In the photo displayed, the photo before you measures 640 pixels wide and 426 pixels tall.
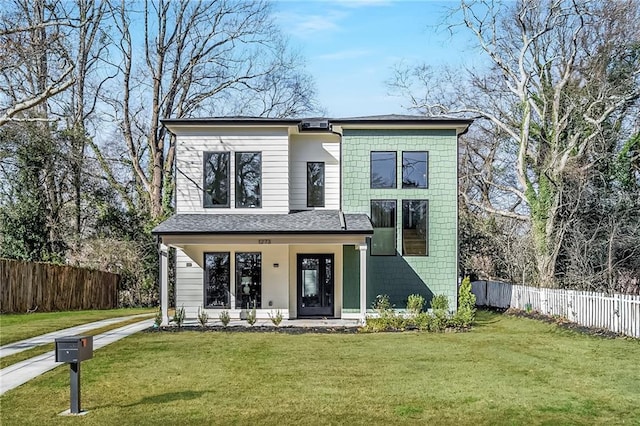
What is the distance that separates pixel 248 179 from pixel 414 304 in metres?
6.20

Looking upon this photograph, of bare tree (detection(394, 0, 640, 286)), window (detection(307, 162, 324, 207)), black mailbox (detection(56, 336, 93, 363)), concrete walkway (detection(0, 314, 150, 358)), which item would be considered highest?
bare tree (detection(394, 0, 640, 286))

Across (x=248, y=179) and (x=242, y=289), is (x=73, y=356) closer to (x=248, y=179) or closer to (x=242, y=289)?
(x=242, y=289)

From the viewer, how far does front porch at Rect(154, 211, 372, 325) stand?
1847 centimetres

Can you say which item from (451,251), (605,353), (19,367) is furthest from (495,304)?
(19,367)

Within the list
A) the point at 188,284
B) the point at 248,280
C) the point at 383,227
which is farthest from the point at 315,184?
the point at 188,284

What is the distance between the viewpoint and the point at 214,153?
1905 centimetres

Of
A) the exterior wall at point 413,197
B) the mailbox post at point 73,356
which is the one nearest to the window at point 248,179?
the exterior wall at point 413,197

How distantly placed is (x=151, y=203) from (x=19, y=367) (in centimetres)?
1947

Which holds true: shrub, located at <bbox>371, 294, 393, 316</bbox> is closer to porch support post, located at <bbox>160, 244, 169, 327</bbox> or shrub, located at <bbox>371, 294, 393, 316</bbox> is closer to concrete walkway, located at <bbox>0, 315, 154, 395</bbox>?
porch support post, located at <bbox>160, 244, 169, 327</bbox>

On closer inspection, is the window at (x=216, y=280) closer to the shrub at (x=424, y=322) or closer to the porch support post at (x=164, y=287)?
the porch support post at (x=164, y=287)

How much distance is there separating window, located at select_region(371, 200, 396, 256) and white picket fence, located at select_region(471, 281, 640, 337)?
4.93m

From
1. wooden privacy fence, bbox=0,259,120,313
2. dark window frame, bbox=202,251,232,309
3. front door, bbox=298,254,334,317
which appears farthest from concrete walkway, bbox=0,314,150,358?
front door, bbox=298,254,334,317

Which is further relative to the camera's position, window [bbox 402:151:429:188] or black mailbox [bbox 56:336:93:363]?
window [bbox 402:151:429:188]

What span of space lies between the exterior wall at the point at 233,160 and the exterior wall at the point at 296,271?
1294 mm
